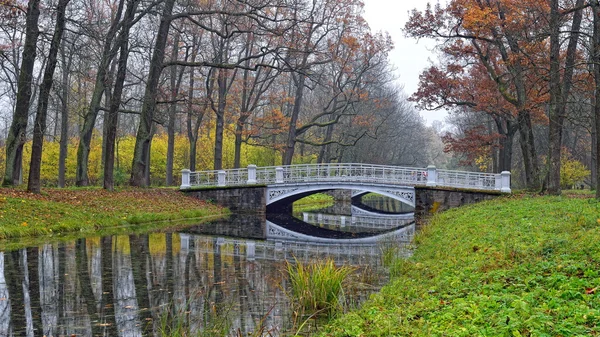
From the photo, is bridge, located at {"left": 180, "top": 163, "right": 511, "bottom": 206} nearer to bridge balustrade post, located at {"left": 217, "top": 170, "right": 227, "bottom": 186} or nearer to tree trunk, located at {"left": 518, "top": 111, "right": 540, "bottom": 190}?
bridge balustrade post, located at {"left": 217, "top": 170, "right": 227, "bottom": 186}

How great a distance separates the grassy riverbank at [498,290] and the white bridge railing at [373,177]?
1314 cm

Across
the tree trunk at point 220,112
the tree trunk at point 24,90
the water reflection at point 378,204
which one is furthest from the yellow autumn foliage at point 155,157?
the tree trunk at point 24,90

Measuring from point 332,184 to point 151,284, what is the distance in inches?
673

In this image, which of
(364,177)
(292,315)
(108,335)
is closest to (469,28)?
(364,177)

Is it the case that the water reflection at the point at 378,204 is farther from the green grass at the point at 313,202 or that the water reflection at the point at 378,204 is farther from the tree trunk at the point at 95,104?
the tree trunk at the point at 95,104

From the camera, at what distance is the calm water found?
616 centimetres

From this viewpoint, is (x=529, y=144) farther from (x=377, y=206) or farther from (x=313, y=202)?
(x=377, y=206)

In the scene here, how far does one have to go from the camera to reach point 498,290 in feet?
18.7

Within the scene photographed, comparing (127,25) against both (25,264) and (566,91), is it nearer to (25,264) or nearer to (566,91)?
(25,264)

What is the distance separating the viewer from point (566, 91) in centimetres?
1784

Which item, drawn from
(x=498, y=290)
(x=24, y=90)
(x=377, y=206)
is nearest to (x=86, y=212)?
(x=24, y=90)

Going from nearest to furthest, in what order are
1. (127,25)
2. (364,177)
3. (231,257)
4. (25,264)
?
(25,264) < (231,257) < (127,25) < (364,177)

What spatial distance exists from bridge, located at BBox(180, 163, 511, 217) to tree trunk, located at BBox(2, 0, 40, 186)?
10000 millimetres

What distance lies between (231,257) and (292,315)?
5514 millimetres
